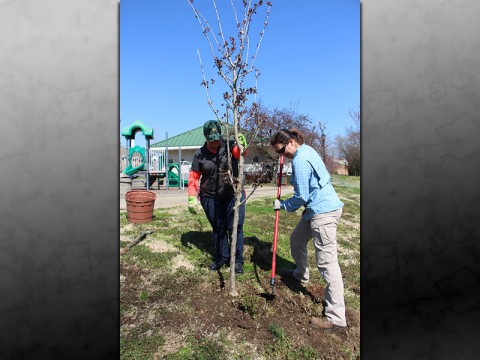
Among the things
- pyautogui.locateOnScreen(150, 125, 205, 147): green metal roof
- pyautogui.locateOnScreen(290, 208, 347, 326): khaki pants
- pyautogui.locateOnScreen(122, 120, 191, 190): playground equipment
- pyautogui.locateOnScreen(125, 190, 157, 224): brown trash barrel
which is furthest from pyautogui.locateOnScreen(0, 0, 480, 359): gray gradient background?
pyautogui.locateOnScreen(150, 125, 205, 147): green metal roof

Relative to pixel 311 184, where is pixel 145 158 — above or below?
above

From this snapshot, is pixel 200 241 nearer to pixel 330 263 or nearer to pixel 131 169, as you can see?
pixel 330 263

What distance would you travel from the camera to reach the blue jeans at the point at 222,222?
10.8ft

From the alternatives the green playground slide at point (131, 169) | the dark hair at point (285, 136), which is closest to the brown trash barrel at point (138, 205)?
the dark hair at point (285, 136)

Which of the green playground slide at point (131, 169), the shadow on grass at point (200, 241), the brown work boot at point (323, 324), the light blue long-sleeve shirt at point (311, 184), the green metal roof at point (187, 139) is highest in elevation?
the green metal roof at point (187, 139)
